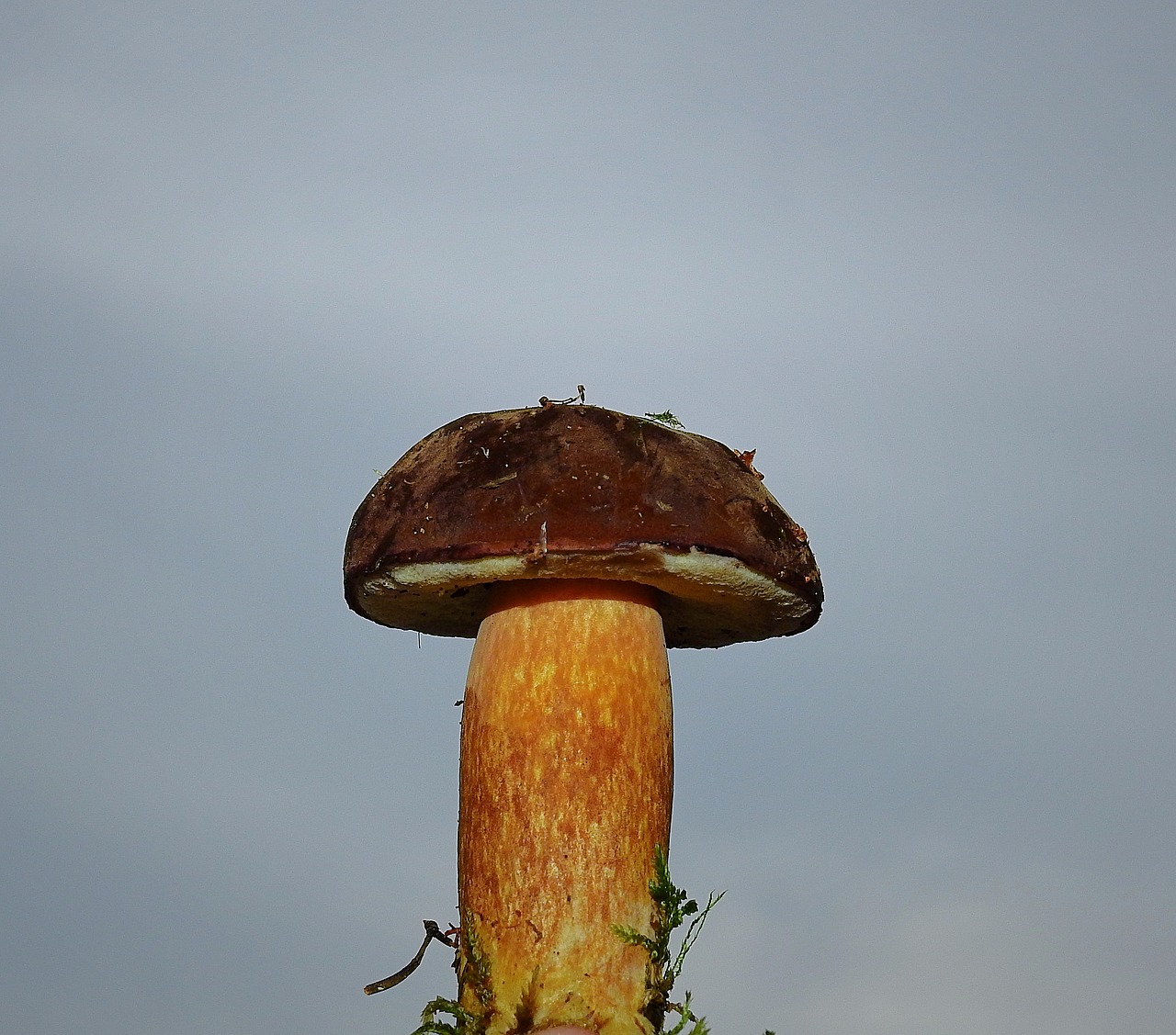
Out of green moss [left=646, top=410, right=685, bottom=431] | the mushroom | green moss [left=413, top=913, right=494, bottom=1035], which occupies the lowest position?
green moss [left=413, top=913, right=494, bottom=1035]

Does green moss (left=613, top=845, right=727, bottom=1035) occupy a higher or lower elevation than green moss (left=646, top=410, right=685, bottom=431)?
lower

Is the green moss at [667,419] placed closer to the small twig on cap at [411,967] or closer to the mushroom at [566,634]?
the mushroom at [566,634]

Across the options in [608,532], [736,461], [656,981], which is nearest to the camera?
[608,532]

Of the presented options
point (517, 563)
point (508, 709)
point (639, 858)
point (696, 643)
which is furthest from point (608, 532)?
point (696, 643)

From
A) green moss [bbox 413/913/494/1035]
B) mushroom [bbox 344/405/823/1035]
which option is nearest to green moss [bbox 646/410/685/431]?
mushroom [bbox 344/405/823/1035]

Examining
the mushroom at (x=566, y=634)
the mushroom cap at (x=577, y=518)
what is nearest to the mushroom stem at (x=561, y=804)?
the mushroom at (x=566, y=634)

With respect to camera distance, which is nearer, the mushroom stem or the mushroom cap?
the mushroom cap

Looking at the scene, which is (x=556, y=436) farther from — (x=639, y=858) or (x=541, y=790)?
(x=639, y=858)

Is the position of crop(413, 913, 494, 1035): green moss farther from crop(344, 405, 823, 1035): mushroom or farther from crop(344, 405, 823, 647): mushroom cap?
crop(344, 405, 823, 647): mushroom cap

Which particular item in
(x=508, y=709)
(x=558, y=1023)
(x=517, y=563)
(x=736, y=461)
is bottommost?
(x=558, y=1023)
